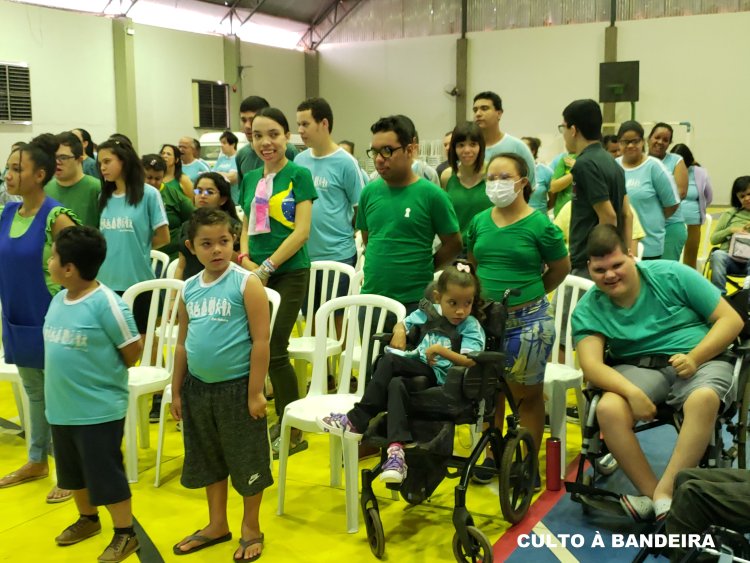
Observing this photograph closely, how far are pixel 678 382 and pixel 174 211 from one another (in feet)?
10.6

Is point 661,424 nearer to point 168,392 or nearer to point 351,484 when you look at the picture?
point 351,484

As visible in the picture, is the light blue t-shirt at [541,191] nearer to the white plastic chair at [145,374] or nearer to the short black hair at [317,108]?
the short black hair at [317,108]

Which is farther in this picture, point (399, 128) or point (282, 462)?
point (399, 128)

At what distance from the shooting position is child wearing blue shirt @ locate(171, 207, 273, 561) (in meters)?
2.86

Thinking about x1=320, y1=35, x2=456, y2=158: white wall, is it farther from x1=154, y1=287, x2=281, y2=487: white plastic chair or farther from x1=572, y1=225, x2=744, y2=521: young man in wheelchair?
x1=572, y1=225, x2=744, y2=521: young man in wheelchair

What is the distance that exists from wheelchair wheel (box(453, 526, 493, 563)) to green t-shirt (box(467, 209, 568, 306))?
0.99m

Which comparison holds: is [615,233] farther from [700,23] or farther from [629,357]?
[700,23]

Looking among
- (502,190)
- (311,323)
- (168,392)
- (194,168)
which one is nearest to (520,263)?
(502,190)

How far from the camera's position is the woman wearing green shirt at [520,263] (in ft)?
10.9

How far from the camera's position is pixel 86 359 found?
2.83m

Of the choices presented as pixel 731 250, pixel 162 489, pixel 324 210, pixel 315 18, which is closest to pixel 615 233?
pixel 324 210

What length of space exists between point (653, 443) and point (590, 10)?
13968 mm

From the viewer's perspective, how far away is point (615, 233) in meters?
3.17

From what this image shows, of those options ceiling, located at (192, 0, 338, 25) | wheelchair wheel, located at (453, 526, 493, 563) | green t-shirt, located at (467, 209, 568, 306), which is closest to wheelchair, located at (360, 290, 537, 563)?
wheelchair wheel, located at (453, 526, 493, 563)
